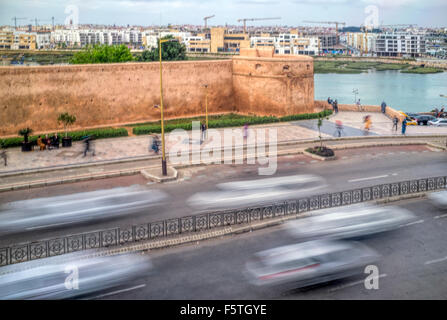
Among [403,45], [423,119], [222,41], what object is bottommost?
[423,119]

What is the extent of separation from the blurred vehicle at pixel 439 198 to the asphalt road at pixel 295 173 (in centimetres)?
229

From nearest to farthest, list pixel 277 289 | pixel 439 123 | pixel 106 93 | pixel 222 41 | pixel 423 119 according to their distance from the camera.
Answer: pixel 277 289
pixel 106 93
pixel 439 123
pixel 423 119
pixel 222 41

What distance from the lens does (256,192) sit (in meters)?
18.7

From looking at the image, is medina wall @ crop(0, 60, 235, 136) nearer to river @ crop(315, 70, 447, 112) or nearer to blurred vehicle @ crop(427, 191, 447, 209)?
blurred vehicle @ crop(427, 191, 447, 209)

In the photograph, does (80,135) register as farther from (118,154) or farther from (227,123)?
(227,123)

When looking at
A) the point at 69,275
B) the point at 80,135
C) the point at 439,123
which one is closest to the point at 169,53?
the point at 80,135

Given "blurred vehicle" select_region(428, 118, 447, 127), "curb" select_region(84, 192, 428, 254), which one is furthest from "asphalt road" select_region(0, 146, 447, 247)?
"blurred vehicle" select_region(428, 118, 447, 127)

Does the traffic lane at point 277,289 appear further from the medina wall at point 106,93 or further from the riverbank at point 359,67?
the riverbank at point 359,67

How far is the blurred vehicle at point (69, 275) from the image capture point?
→ 1114 centimetres

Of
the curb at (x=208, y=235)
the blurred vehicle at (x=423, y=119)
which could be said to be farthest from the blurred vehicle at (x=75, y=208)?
the blurred vehicle at (x=423, y=119)

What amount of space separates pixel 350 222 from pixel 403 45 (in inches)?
7184

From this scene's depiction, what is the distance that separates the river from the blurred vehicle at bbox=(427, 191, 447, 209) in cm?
4336

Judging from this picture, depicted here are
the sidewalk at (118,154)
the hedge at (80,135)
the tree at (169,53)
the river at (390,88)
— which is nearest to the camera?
the sidewalk at (118,154)

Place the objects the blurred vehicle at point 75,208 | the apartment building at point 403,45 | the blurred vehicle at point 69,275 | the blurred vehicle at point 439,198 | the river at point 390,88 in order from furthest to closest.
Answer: the apartment building at point 403,45 → the river at point 390,88 → the blurred vehicle at point 439,198 → the blurred vehicle at point 75,208 → the blurred vehicle at point 69,275
